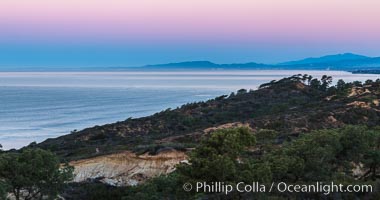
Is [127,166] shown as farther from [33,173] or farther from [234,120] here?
[234,120]

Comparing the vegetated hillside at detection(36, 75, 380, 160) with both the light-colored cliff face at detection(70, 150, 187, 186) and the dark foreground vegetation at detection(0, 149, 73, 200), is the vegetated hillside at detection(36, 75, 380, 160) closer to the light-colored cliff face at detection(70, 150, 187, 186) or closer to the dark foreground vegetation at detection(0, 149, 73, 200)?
the light-colored cliff face at detection(70, 150, 187, 186)

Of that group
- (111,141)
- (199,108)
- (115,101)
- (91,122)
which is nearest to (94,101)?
(115,101)

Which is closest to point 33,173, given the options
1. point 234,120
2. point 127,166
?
point 127,166

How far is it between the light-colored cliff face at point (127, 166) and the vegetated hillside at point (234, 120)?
2.82 feet

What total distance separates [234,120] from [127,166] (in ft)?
118

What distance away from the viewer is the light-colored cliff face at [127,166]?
31.3m

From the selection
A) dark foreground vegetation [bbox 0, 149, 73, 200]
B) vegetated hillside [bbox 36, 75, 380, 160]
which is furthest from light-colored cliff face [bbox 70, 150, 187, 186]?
dark foreground vegetation [bbox 0, 149, 73, 200]

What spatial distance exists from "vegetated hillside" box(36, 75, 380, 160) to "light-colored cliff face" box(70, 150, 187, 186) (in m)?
0.86

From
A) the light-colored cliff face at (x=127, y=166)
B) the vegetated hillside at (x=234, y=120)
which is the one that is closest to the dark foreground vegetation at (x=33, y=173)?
the light-colored cliff face at (x=127, y=166)

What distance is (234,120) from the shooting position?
220ft

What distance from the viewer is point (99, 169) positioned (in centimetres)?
3192

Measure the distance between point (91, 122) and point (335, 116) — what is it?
51.1 meters

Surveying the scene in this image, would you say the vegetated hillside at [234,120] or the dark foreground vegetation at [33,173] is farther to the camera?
the vegetated hillside at [234,120]

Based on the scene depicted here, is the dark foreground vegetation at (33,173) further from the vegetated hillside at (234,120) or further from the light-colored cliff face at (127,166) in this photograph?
the vegetated hillside at (234,120)
